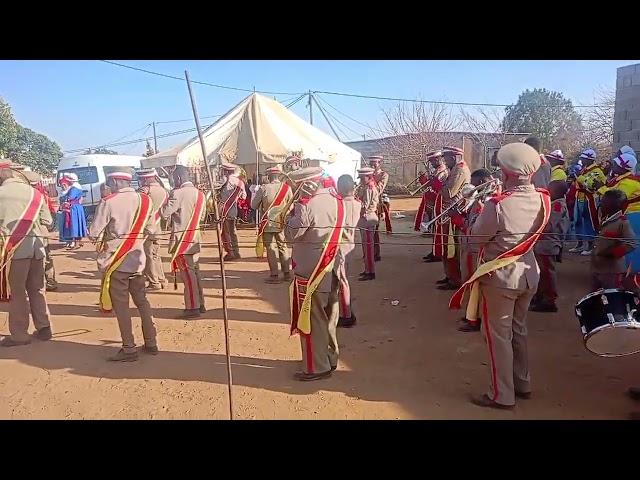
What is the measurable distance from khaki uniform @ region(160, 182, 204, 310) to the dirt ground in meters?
0.51

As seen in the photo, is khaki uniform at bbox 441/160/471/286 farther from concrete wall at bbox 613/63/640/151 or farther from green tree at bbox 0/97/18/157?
green tree at bbox 0/97/18/157

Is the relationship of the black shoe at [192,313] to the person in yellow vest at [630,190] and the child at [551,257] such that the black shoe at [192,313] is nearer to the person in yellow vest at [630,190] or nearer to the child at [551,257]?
the child at [551,257]

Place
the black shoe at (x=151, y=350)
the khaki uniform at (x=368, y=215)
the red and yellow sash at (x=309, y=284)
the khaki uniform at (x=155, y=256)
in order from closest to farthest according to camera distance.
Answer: the red and yellow sash at (x=309, y=284), the black shoe at (x=151, y=350), the khaki uniform at (x=155, y=256), the khaki uniform at (x=368, y=215)

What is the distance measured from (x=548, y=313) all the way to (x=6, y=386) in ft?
18.0

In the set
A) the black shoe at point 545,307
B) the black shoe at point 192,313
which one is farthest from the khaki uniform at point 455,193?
the black shoe at point 192,313

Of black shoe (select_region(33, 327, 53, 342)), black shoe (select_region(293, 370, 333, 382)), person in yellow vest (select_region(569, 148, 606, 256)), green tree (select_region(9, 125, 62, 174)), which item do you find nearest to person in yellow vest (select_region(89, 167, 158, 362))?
black shoe (select_region(33, 327, 53, 342))

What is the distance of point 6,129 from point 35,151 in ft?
16.3

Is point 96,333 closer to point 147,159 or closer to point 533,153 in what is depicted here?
point 533,153

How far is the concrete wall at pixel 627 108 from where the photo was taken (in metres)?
11.4

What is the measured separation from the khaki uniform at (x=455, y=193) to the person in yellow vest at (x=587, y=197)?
2.72 metres
